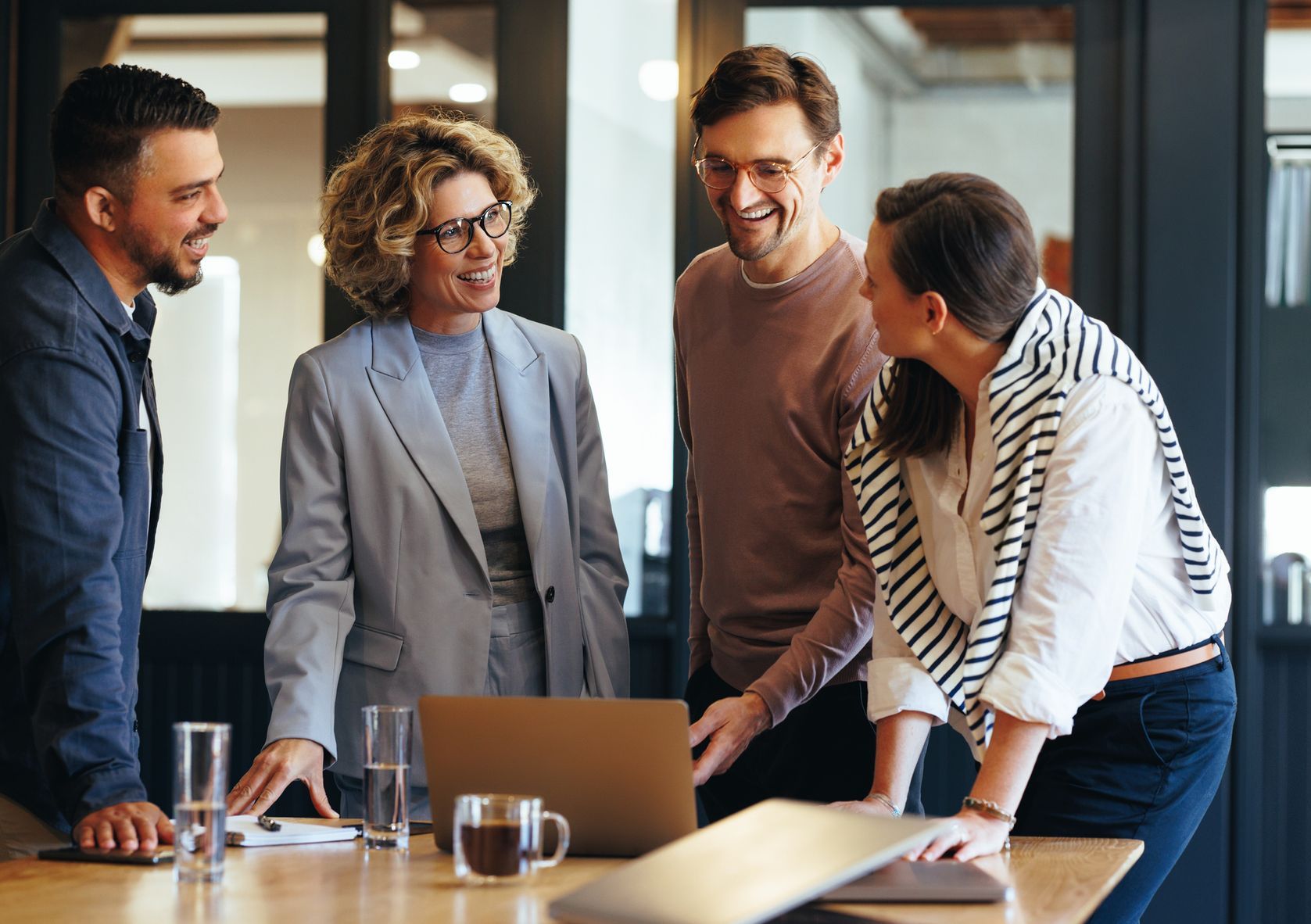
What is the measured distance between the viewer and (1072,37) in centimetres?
375

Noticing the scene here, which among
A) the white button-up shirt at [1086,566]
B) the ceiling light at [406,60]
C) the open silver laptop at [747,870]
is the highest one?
the ceiling light at [406,60]

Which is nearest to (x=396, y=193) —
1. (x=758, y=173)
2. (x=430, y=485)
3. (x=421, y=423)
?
(x=421, y=423)

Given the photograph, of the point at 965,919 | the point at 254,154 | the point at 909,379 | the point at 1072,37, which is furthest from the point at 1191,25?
the point at 965,919

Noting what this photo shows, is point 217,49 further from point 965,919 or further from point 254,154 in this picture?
point 965,919

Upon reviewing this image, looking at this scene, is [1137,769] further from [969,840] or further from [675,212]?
[675,212]

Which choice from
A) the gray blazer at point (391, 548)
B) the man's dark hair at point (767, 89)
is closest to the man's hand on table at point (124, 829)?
the gray blazer at point (391, 548)

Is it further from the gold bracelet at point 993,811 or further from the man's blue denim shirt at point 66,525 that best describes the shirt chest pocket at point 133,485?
the gold bracelet at point 993,811

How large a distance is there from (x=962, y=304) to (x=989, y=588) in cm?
35

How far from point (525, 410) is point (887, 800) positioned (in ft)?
3.00

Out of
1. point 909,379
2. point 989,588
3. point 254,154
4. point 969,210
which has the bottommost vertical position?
point 989,588

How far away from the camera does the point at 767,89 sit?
2.21 metres

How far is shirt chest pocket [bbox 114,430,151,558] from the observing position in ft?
6.33

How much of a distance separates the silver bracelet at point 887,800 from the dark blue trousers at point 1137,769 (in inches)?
7.0

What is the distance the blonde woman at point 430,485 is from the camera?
220cm
